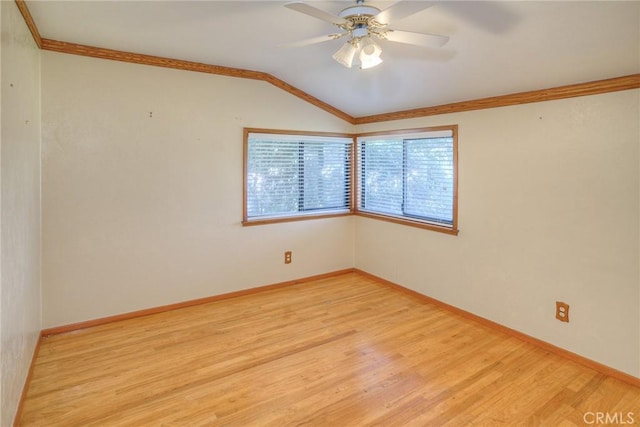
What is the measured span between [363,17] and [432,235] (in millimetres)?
2365

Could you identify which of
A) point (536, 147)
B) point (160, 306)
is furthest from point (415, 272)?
point (160, 306)

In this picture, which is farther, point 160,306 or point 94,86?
point 160,306

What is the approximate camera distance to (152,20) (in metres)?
2.54

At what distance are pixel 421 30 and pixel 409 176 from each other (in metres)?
1.85

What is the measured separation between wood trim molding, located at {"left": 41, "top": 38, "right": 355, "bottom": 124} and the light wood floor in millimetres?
2243

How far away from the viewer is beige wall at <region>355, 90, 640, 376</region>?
246cm

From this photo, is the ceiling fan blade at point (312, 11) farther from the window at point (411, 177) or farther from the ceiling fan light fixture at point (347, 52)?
the window at point (411, 177)

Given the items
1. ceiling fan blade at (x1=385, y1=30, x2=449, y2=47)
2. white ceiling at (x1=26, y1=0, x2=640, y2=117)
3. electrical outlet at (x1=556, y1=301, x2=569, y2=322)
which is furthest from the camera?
electrical outlet at (x1=556, y1=301, x2=569, y2=322)

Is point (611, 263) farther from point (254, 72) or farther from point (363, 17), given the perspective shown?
point (254, 72)

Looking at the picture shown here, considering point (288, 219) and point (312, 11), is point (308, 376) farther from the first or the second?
point (312, 11)

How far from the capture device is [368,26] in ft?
6.79

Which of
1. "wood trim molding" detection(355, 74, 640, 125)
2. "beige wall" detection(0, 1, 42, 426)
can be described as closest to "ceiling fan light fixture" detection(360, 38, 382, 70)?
"wood trim molding" detection(355, 74, 640, 125)

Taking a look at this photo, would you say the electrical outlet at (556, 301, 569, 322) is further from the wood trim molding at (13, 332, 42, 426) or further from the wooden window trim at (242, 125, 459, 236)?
the wood trim molding at (13, 332, 42, 426)

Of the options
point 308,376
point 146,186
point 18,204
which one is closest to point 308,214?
point 146,186
